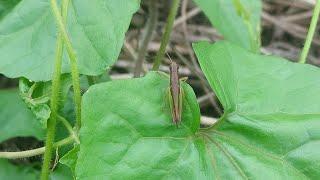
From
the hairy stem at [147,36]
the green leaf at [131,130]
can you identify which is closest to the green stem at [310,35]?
the green leaf at [131,130]

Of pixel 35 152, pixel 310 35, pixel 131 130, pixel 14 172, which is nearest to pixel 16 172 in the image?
pixel 14 172

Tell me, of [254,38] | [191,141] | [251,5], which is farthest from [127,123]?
[251,5]

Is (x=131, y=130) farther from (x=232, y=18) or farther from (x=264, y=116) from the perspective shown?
(x=232, y=18)

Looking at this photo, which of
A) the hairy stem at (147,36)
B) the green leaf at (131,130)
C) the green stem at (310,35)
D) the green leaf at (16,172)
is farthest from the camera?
the hairy stem at (147,36)

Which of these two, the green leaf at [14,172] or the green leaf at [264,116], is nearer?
the green leaf at [264,116]

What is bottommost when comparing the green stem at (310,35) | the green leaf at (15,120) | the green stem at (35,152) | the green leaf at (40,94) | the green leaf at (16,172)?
the green leaf at (16,172)

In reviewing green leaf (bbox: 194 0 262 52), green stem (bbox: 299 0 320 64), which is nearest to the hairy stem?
green leaf (bbox: 194 0 262 52)

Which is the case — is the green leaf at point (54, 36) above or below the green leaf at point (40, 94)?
above

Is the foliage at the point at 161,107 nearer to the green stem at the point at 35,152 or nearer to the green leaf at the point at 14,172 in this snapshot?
the green stem at the point at 35,152
